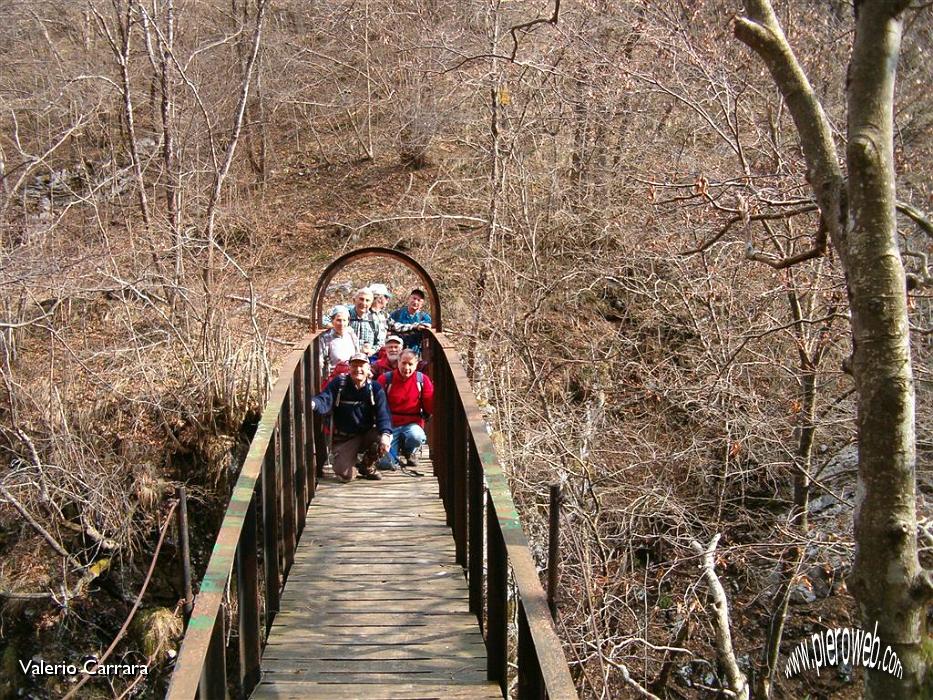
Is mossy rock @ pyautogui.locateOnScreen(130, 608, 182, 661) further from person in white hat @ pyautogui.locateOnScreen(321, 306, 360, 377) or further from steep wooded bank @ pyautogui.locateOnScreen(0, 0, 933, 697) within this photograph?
person in white hat @ pyautogui.locateOnScreen(321, 306, 360, 377)

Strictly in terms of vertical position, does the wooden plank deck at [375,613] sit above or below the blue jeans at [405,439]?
below

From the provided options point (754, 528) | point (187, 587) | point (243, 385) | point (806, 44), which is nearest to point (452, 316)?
point (243, 385)

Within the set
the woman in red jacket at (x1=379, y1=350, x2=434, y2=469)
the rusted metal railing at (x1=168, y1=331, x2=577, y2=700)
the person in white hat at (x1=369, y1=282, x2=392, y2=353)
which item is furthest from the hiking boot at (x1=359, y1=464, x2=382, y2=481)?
the person in white hat at (x1=369, y1=282, x2=392, y2=353)

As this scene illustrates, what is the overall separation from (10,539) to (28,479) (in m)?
1.70

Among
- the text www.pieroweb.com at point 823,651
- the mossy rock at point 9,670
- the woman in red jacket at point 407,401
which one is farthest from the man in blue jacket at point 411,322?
the mossy rock at point 9,670

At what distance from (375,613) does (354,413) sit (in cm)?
231

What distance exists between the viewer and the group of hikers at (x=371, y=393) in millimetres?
7348

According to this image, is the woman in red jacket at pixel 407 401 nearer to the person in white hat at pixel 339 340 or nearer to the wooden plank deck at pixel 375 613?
the person in white hat at pixel 339 340

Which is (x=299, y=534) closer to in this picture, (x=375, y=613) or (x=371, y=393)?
(x=375, y=613)

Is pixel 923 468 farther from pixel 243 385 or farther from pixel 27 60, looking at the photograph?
pixel 27 60

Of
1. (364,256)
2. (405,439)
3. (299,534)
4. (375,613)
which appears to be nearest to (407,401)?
(405,439)

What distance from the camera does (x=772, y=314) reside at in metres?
12.3

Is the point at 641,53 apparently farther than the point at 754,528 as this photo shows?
Yes

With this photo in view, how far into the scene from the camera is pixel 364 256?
7.85 m
